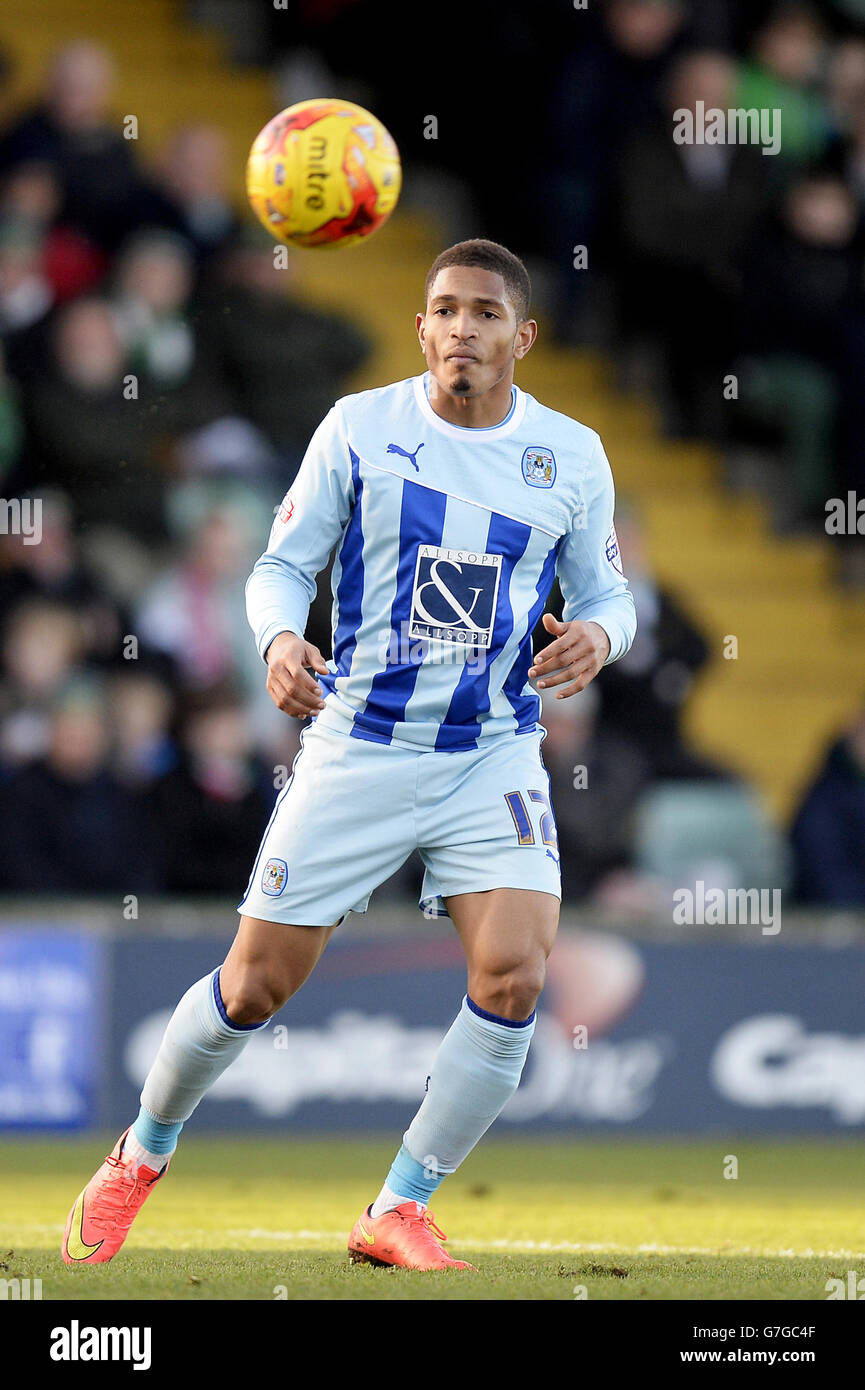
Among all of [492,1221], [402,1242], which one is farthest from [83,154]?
[402,1242]

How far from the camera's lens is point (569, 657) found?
5160mm

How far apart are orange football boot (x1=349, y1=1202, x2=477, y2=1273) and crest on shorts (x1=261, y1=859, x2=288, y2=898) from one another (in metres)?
0.89

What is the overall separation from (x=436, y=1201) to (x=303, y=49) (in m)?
8.74

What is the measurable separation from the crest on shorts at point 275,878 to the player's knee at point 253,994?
0.20 metres

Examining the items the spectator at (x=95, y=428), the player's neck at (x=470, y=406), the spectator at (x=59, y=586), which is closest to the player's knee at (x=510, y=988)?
the player's neck at (x=470, y=406)

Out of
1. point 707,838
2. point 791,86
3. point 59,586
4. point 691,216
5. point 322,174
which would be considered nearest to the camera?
point 322,174

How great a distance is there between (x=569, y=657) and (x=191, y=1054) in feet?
4.65

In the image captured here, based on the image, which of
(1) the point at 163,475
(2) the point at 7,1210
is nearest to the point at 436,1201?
(2) the point at 7,1210

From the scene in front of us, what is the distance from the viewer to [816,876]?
10.6m

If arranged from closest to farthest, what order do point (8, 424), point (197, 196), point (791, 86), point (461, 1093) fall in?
point (461, 1093) < point (8, 424) < point (197, 196) < point (791, 86)

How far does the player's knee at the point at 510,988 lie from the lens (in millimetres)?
5234

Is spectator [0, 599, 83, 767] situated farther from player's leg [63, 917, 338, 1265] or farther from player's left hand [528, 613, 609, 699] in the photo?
player's left hand [528, 613, 609, 699]

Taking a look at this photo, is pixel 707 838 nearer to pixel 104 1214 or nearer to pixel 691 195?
pixel 691 195

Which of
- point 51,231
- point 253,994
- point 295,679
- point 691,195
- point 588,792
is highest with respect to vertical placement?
point 691,195
